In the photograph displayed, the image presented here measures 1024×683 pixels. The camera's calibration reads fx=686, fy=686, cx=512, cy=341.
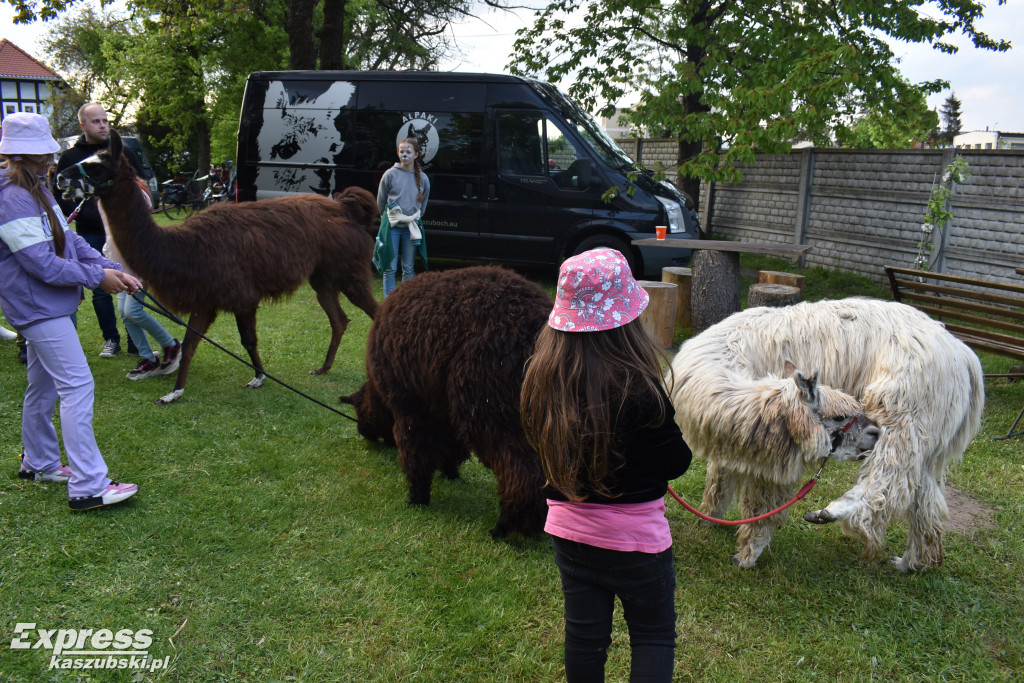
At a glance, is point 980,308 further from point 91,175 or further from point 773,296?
point 91,175

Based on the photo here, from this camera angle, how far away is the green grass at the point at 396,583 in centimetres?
277

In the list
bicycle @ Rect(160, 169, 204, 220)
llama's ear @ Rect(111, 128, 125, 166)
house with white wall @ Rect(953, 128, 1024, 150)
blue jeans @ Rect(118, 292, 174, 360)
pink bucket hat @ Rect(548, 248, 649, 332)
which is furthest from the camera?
house with white wall @ Rect(953, 128, 1024, 150)

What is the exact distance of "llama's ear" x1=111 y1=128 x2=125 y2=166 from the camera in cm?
476

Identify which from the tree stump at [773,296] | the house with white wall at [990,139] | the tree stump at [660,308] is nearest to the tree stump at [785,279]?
the tree stump at [773,296]

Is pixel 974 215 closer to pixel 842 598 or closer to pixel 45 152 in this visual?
pixel 842 598

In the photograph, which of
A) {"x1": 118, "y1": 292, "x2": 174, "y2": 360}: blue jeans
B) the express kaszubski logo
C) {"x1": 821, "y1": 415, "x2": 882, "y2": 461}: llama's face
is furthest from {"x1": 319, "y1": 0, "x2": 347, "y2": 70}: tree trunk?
{"x1": 821, "y1": 415, "x2": 882, "y2": 461}: llama's face

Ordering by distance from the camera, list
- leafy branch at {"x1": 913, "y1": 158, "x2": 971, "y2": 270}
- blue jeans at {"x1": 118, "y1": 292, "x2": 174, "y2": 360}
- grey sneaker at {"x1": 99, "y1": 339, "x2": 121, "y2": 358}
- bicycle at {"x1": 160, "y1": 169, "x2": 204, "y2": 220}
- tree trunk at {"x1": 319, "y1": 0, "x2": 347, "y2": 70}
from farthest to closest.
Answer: bicycle at {"x1": 160, "y1": 169, "x2": 204, "y2": 220} → tree trunk at {"x1": 319, "y1": 0, "x2": 347, "y2": 70} → leafy branch at {"x1": 913, "y1": 158, "x2": 971, "y2": 270} → grey sneaker at {"x1": 99, "y1": 339, "x2": 121, "y2": 358} → blue jeans at {"x1": 118, "y1": 292, "x2": 174, "y2": 360}

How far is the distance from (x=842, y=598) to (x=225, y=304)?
478cm

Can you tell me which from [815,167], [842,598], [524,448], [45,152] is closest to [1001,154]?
[815,167]

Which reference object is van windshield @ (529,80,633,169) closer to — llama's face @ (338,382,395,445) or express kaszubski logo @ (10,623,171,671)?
llama's face @ (338,382,395,445)

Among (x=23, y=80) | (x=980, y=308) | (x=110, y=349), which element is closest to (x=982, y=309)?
(x=980, y=308)

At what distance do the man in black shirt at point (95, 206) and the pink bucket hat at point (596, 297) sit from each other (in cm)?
446

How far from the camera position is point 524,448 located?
339 cm

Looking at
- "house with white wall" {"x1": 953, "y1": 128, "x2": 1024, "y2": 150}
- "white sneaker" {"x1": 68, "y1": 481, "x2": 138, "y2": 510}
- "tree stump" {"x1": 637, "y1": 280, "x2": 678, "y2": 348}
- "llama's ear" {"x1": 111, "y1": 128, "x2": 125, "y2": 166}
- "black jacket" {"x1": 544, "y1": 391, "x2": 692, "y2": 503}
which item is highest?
"house with white wall" {"x1": 953, "y1": 128, "x2": 1024, "y2": 150}
